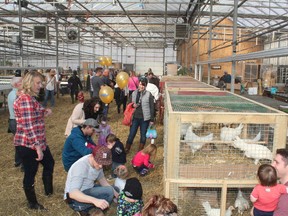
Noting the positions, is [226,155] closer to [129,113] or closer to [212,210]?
[212,210]

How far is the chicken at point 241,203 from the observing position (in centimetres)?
348

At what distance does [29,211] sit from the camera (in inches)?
148

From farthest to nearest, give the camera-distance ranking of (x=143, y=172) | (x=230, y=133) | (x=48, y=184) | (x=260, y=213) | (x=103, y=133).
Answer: (x=103, y=133) → (x=143, y=172) → (x=48, y=184) → (x=230, y=133) → (x=260, y=213)

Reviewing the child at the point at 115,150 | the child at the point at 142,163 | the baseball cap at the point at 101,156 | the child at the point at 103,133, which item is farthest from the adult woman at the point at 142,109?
the baseball cap at the point at 101,156

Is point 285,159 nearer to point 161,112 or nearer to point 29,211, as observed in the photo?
point 29,211

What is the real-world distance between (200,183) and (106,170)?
2.42 metres

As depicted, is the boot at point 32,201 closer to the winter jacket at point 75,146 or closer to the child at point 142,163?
the winter jacket at point 75,146

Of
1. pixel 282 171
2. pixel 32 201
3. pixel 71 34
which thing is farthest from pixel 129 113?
pixel 71 34

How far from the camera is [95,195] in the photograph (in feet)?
10.1

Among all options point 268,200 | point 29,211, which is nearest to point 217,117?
point 268,200

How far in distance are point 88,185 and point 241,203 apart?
172cm

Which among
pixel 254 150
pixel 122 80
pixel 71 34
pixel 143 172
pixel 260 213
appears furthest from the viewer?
pixel 71 34

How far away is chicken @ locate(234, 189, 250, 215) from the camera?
3477mm

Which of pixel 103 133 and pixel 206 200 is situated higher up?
pixel 103 133
